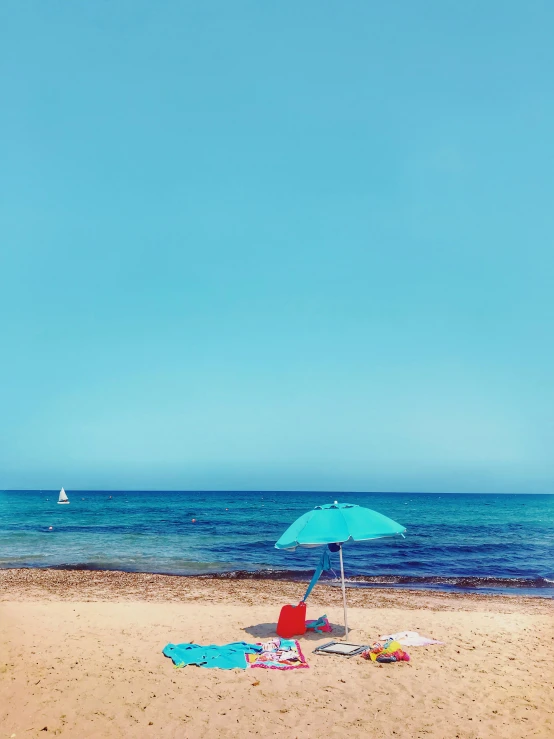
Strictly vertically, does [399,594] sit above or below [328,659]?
below

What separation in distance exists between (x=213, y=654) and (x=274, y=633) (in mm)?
2280

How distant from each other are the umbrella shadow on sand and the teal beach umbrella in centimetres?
74

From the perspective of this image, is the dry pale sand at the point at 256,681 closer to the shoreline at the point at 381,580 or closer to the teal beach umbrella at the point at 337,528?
the teal beach umbrella at the point at 337,528

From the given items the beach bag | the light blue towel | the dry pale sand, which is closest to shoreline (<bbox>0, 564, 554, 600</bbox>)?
the dry pale sand

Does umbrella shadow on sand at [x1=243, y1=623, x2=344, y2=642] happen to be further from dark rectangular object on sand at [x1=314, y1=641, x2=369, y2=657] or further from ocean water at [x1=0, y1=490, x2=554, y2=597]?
ocean water at [x1=0, y1=490, x2=554, y2=597]

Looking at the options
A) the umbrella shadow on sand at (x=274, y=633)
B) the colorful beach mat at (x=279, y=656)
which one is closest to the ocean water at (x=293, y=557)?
the umbrella shadow on sand at (x=274, y=633)

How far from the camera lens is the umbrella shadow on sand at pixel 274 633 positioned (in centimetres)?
1105

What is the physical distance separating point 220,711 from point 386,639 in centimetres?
455

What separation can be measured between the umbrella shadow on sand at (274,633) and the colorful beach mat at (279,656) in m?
0.88

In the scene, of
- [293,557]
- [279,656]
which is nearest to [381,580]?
[293,557]

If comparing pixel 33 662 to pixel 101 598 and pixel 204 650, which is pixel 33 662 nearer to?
pixel 204 650

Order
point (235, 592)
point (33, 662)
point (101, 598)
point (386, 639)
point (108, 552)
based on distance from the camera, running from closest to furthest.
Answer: point (33, 662) < point (386, 639) < point (101, 598) < point (235, 592) < point (108, 552)

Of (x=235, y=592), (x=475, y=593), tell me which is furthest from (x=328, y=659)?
(x=475, y=593)

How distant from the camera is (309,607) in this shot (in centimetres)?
1480
